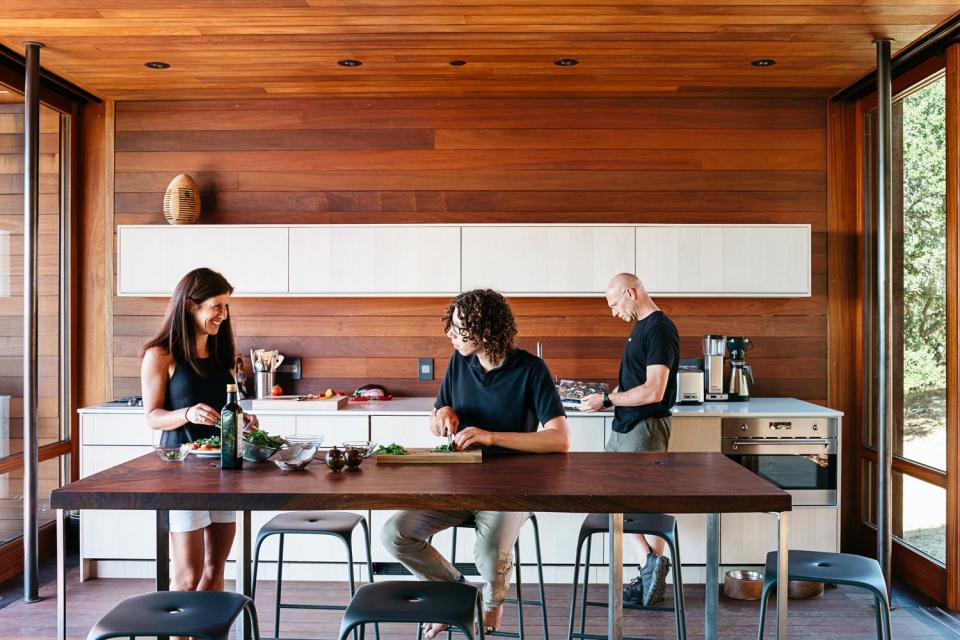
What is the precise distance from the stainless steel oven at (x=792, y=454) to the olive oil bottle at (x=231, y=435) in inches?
107

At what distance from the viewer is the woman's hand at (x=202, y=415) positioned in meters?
2.98

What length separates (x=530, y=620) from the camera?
4055 mm

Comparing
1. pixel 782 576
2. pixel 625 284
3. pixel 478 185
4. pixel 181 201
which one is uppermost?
pixel 478 185

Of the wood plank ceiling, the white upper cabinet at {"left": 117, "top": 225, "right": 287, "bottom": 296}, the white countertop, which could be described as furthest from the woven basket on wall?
the white countertop

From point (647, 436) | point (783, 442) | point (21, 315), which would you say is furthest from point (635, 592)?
point (21, 315)

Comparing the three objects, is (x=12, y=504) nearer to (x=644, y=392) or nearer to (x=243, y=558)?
(x=243, y=558)

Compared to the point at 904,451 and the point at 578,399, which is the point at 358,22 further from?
the point at 904,451

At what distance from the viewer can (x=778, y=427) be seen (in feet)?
14.9

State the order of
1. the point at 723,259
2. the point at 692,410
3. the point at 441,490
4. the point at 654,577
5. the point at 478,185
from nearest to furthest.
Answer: the point at 441,490 < the point at 654,577 < the point at 692,410 < the point at 723,259 < the point at 478,185

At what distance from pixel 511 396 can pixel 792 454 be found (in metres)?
2.10

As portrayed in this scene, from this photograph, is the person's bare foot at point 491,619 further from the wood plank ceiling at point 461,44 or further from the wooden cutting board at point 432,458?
the wood plank ceiling at point 461,44

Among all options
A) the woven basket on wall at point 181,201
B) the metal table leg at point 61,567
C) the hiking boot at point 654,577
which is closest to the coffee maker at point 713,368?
the hiking boot at point 654,577

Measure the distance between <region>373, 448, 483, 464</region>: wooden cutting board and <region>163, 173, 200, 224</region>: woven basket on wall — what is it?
2.67m

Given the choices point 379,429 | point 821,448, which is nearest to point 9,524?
point 379,429
